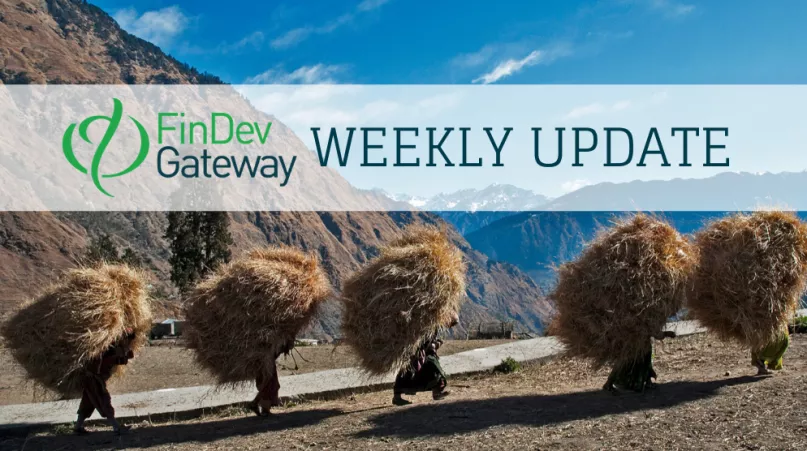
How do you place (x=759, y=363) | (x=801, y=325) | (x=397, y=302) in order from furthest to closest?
(x=801, y=325) → (x=759, y=363) → (x=397, y=302)

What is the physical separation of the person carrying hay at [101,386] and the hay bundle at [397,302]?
2.86 meters

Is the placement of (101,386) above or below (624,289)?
below

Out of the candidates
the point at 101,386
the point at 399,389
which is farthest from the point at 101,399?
the point at 399,389

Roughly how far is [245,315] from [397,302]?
1.88m

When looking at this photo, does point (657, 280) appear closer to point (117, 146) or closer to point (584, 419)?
point (584, 419)

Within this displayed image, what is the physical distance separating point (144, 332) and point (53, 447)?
1685 mm

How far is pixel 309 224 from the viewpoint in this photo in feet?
588

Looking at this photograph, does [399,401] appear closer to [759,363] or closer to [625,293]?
[625,293]

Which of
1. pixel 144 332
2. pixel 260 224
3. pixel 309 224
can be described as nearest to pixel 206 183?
pixel 144 332

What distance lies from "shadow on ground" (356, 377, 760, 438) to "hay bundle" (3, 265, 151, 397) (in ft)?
11.3

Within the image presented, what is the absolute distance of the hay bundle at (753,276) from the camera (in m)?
8.60

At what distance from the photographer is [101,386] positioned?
8531mm

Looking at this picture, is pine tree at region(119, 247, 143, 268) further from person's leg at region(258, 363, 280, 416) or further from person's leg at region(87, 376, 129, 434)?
person's leg at region(258, 363, 280, 416)

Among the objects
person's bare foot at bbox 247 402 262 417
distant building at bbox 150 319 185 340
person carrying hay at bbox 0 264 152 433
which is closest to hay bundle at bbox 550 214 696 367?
person's bare foot at bbox 247 402 262 417
